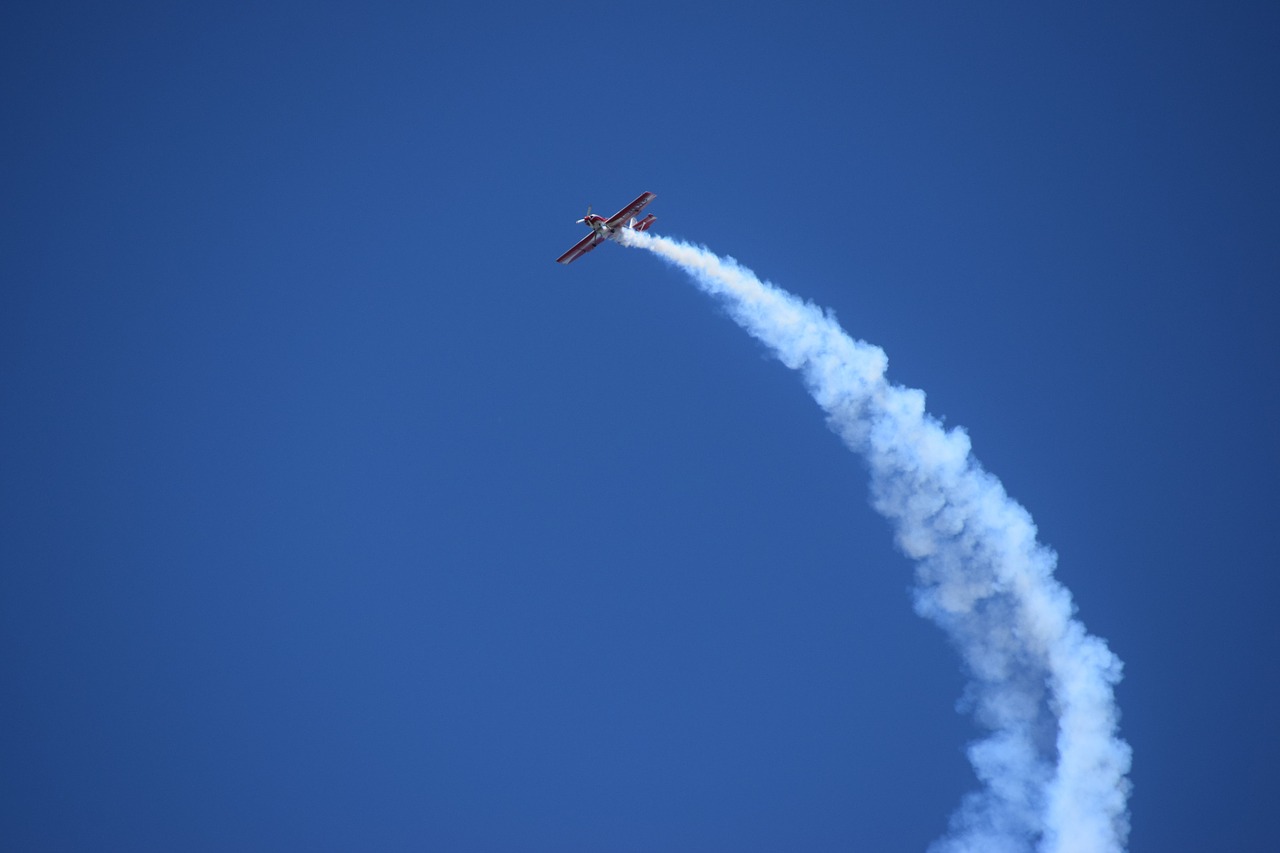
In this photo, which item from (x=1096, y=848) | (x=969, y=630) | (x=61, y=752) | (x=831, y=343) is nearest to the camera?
(x=1096, y=848)

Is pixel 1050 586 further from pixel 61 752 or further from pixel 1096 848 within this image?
pixel 61 752

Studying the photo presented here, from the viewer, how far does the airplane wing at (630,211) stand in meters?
34.5

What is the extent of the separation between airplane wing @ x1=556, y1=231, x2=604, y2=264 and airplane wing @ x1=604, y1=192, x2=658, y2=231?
63 centimetres

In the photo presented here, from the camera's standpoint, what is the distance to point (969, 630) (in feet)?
114

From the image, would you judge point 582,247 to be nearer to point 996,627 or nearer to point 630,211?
point 630,211

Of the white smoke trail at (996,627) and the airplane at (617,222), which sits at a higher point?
the airplane at (617,222)

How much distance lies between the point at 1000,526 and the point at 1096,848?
31.5ft

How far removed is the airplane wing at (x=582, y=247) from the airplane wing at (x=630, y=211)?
63 centimetres

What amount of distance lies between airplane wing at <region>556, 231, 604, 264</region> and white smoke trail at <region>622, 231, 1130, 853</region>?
121 centimetres

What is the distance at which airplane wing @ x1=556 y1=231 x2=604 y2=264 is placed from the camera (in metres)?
35.9

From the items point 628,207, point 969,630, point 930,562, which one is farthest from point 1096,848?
point 628,207

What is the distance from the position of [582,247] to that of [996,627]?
17.6m

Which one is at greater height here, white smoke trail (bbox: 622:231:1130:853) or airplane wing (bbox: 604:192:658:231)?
airplane wing (bbox: 604:192:658:231)

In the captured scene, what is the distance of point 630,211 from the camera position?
3488 centimetres
